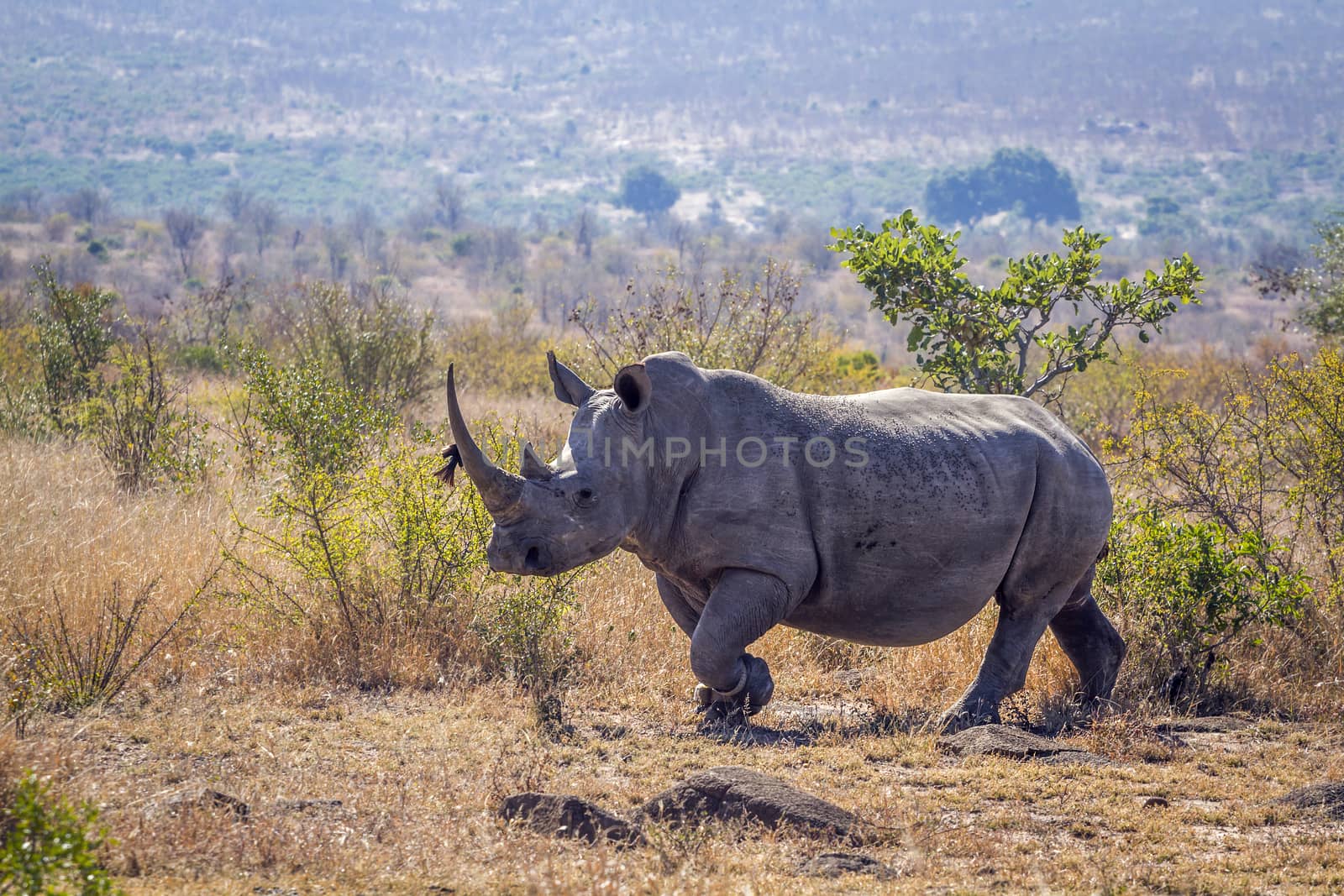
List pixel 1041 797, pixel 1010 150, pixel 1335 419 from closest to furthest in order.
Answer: pixel 1041 797 < pixel 1335 419 < pixel 1010 150

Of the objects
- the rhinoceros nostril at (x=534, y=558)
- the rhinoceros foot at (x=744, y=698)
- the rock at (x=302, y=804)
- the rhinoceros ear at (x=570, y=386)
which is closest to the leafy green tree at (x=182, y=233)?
the rhinoceros ear at (x=570, y=386)

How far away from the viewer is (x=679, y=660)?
9.04m

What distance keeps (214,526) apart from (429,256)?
73483 mm

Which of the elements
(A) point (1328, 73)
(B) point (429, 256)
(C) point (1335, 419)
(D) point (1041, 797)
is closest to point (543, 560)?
(D) point (1041, 797)

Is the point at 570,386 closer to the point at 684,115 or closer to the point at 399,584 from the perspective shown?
the point at 399,584

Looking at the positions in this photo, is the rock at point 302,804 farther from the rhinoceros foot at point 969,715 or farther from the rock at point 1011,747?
the rhinoceros foot at point 969,715

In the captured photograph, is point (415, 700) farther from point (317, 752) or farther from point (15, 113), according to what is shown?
point (15, 113)

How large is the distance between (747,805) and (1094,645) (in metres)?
3.41

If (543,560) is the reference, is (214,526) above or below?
below

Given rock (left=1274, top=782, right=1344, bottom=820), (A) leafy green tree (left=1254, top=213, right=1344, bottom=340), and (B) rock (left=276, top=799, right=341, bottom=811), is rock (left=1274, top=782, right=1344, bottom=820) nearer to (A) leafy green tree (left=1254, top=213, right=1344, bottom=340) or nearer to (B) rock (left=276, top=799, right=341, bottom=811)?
(B) rock (left=276, top=799, right=341, bottom=811)

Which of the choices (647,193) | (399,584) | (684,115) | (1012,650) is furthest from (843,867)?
(684,115)

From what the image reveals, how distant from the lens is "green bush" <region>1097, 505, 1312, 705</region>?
8.84m

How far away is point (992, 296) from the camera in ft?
34.6

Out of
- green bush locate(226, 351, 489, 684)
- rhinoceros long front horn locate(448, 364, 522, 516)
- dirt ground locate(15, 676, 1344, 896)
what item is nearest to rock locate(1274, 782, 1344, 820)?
dirt ground locate(15, 676, 1344, 896)
